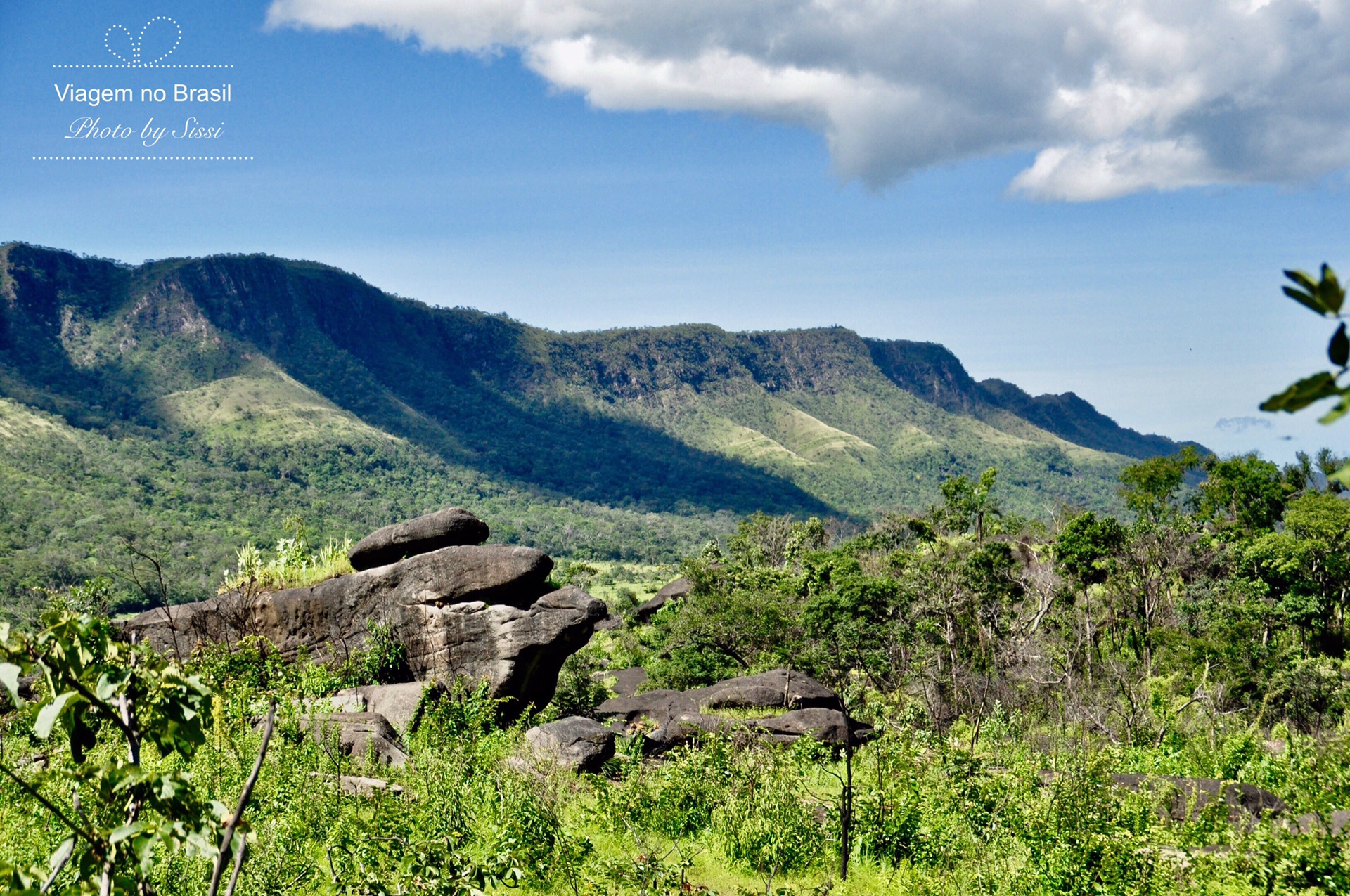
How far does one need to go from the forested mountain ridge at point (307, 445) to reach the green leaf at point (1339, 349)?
70942 mm

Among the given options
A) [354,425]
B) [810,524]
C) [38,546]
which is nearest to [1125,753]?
[810,524]

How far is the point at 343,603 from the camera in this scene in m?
15.8

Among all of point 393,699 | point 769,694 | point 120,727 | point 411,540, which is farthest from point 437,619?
point 120,727

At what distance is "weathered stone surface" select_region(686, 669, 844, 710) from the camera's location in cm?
1891

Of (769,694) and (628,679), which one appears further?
(628,679)

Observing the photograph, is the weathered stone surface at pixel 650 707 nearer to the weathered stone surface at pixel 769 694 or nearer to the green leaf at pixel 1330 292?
the weathered stone surface at pixel 769 694

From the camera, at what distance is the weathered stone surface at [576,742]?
13109mm

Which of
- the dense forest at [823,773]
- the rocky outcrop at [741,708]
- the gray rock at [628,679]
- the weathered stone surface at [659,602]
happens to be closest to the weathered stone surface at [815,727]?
the rocky outcrop at [741,708]

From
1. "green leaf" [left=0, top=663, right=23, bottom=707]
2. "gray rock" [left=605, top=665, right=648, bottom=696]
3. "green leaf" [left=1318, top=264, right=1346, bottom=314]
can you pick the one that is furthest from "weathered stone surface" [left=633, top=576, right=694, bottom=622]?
"green leaf" [left=1318, top=264, right=1346, bottom=314]

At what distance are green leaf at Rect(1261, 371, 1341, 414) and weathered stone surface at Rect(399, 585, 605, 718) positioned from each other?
14788 mm

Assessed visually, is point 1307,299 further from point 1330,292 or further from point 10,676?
point 10,676

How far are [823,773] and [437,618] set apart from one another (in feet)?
22.4

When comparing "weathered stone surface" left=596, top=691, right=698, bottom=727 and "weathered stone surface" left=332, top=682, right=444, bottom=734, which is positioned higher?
"weathered stone surface" left=332, top=682, right=444, bottom=734

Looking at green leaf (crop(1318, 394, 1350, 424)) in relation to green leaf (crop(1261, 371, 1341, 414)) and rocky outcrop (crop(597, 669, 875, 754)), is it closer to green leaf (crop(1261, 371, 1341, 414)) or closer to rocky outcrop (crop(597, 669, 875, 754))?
green leaf (crop(1261, 371, 1341, 414))
